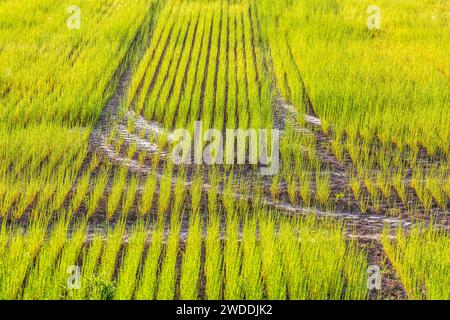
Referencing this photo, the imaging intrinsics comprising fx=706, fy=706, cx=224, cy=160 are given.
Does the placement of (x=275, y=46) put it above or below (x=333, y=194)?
above

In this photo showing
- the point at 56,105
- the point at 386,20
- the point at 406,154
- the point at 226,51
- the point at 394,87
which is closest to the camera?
the point at 406,154

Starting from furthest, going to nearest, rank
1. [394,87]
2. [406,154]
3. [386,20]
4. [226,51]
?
[386,20], [226,51], [394,87], [406,154]

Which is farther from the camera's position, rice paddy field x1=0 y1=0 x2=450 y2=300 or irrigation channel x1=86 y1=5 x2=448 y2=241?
irrigation channel x1=86 y1=5 x2=448 y2=241

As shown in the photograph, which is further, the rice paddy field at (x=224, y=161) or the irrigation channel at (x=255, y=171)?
the irrigation channel at (x=255, y=171)

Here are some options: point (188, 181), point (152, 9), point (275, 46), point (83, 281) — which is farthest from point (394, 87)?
point (152, 9)

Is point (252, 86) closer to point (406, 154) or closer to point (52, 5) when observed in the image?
point (406, 154)

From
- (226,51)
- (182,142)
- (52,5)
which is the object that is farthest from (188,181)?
(52,5)

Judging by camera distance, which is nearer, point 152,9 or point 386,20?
point 386,20

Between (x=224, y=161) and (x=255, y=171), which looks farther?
(x=224, y=161)
